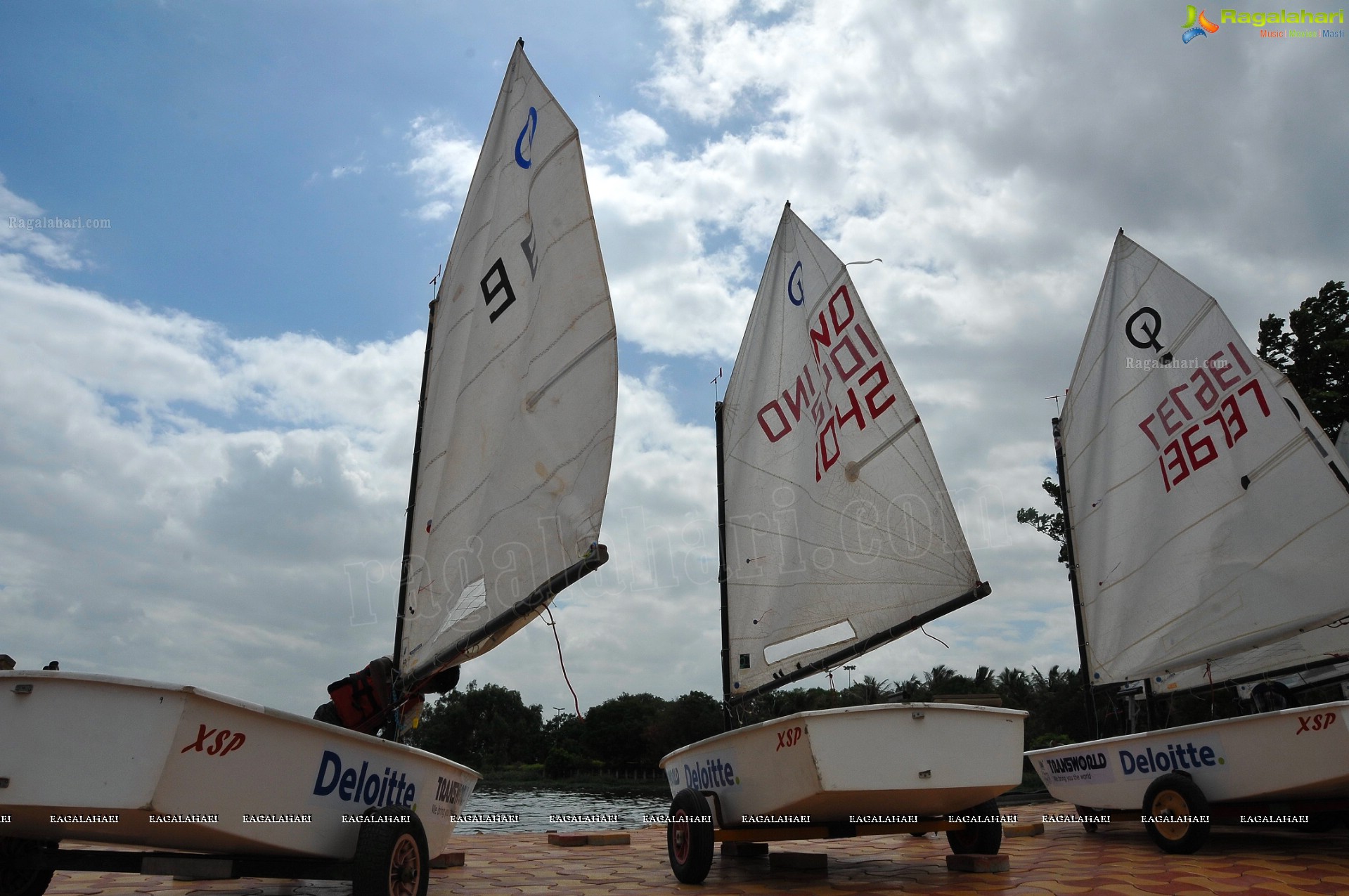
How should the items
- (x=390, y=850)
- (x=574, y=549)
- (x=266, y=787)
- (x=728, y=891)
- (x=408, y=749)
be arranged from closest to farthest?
(x=266, y=787), (x=390, y=850), (x=408, y=749), (x=728, y=891), (x=574, y=549)

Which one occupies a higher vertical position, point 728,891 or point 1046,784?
point 1046,784

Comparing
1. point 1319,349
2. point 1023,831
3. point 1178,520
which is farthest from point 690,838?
point 1319,349

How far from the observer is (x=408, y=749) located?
5328 millimetres

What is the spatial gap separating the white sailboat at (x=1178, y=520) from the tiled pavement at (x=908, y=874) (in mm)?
765

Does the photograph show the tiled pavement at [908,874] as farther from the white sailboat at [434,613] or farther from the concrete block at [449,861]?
the white sailboat at [434,613]

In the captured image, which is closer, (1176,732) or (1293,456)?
(1176,732)

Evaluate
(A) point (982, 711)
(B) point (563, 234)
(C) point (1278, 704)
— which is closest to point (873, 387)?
(B) point (563, 234)

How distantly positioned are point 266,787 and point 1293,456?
11.0m

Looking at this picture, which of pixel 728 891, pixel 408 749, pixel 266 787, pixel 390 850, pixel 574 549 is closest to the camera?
pixel 266 787

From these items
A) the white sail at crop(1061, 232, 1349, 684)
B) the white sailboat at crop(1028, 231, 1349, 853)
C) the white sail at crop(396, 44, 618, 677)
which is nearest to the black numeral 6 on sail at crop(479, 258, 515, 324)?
the white sail at crop(396, 44, 618, 677)

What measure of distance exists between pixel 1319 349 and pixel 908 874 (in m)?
15.9

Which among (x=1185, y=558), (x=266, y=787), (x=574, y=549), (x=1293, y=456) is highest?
(x=1293, y=456)

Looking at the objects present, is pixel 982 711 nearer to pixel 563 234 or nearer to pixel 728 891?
pixel 728 891

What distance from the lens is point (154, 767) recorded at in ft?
11.8
